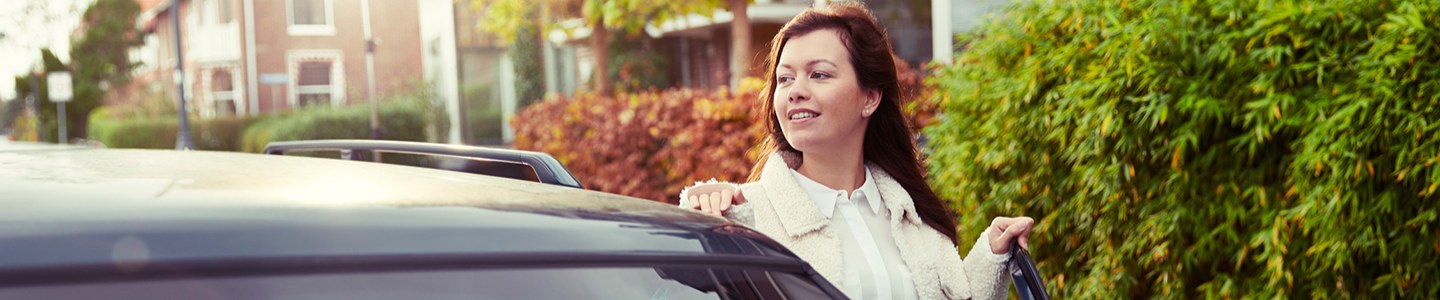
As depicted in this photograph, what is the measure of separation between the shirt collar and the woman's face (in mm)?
64

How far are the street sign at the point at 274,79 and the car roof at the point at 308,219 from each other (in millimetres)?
39416

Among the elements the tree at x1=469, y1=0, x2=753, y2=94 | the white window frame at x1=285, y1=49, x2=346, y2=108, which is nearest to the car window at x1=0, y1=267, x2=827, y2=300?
the tree at x1=469, y1=0, x2=753, y2=94

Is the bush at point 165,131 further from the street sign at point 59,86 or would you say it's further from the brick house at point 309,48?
the brick house at point 309,48

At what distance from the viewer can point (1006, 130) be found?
15.3 feet

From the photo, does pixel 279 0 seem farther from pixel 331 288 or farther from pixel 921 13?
pixel 331 288

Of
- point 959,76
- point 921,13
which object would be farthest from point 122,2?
point 959,76

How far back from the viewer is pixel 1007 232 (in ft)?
7.75

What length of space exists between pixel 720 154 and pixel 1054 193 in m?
5.10

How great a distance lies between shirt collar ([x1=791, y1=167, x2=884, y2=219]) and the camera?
8.14 feet

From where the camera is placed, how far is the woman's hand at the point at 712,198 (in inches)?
86.0

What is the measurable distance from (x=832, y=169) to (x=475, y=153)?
69 cm

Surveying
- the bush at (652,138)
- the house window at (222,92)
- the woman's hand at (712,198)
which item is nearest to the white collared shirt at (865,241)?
the woman's hand at (712,198)

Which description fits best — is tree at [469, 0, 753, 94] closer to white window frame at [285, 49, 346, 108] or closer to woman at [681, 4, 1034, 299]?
woman at [681, 4, 1034, 299]

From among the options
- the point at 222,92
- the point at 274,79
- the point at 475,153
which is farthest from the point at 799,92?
the point at 222,92
